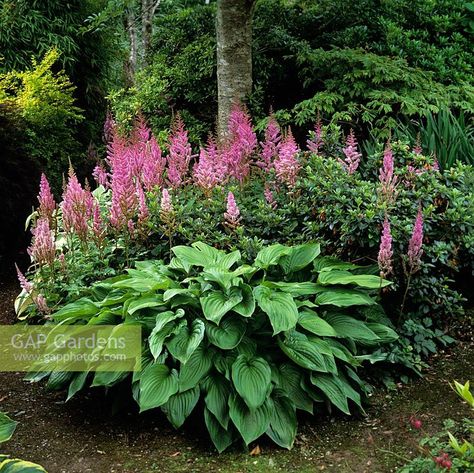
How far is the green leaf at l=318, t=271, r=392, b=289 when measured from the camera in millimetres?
3914

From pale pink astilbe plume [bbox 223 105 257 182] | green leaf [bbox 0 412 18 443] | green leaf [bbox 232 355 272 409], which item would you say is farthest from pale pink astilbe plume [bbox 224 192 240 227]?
green leaf [bbox 0 412 18 443]

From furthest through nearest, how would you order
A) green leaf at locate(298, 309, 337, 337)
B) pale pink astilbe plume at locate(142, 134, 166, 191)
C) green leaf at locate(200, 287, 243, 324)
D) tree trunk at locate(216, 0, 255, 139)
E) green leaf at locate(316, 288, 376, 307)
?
tree trunk at locate(216, 0, 255, 139) < pale pink astilbe plume at locate(142, 134, 166, 191) < green leaf at locate(316, 288, 376, 307) < green leaf at locate(298, 309, 337, 337) < green leaf at locate(200, 287, 243, 324)

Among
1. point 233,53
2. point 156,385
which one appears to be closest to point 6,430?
point 156,385

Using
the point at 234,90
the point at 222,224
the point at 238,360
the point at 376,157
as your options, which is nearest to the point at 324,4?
the point at 234,90

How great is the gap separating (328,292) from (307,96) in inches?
171

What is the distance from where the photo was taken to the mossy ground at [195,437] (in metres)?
3.28

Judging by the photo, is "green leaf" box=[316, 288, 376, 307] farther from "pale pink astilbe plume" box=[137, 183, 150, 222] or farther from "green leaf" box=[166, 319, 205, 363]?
"pale pink astilbe plume" box=[137, 183, 150, 222]

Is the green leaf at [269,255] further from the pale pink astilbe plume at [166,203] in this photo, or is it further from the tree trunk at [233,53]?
the tree trunk at [233,53]

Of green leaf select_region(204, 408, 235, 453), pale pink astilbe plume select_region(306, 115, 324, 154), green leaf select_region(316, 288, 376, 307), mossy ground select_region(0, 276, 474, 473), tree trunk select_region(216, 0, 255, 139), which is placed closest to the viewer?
mossy ground select_region(0, 276, 474, 473)

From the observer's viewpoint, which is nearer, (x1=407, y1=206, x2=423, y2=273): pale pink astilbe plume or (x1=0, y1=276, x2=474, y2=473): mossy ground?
(x1=0, y1=276, x2=474, y2=473): mossy ground

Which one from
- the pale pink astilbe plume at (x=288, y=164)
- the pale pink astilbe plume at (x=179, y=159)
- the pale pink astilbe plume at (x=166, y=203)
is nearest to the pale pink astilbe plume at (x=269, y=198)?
the pale pink astilbe plume at (x=288, y=164)

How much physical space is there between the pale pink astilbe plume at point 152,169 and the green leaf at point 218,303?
4.17 ft

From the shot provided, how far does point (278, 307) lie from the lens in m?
3.57

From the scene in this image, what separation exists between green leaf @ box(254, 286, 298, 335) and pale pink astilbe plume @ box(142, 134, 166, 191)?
1385mm
